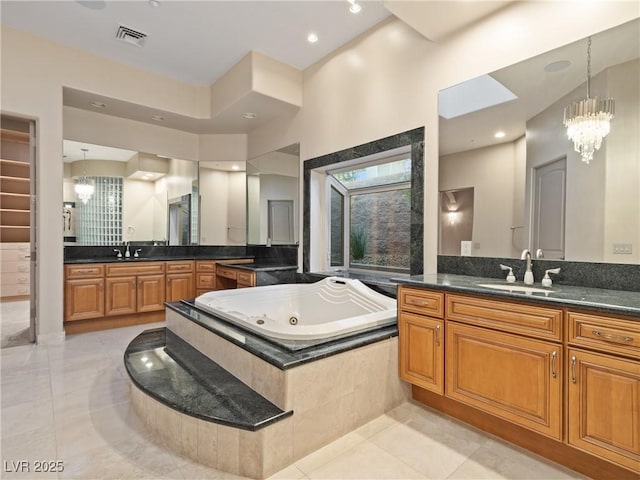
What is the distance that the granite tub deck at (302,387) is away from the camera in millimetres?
1482

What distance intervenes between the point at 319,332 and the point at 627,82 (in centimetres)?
216

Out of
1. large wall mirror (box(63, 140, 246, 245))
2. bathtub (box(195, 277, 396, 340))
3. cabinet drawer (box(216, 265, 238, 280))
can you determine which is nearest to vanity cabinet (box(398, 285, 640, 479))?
bathtub (box(195, 277, 396, 340))

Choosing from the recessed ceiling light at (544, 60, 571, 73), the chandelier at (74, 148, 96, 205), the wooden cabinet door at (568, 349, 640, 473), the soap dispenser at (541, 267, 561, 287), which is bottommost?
the wooden cabinet door at (568, 349, 640, 473)

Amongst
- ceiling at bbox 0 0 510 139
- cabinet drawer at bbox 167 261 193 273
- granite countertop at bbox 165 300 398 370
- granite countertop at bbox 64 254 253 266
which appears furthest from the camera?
cabinet drawer at bbox 167 261 193 273

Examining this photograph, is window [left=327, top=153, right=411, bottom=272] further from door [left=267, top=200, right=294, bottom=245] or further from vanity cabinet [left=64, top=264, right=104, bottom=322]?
vanity cabinet [left=64, top=264, right=104, bottom=322]

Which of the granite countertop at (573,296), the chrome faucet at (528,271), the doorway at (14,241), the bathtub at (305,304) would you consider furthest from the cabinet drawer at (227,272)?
the chrome faucet at (528,271)

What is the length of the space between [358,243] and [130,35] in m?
3.22

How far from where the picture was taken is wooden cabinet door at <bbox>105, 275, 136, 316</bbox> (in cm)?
383

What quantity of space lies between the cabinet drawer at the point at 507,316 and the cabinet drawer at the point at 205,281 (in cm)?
346

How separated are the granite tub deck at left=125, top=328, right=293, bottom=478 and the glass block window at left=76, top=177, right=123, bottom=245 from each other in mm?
2790

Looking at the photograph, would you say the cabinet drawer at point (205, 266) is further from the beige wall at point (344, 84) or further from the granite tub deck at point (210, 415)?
the granite tub deck at point (210, 415)

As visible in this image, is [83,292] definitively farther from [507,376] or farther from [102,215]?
[507,376]

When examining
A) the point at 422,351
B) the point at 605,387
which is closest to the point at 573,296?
the point at 605,387

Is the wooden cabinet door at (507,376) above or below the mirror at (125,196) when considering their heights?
below
